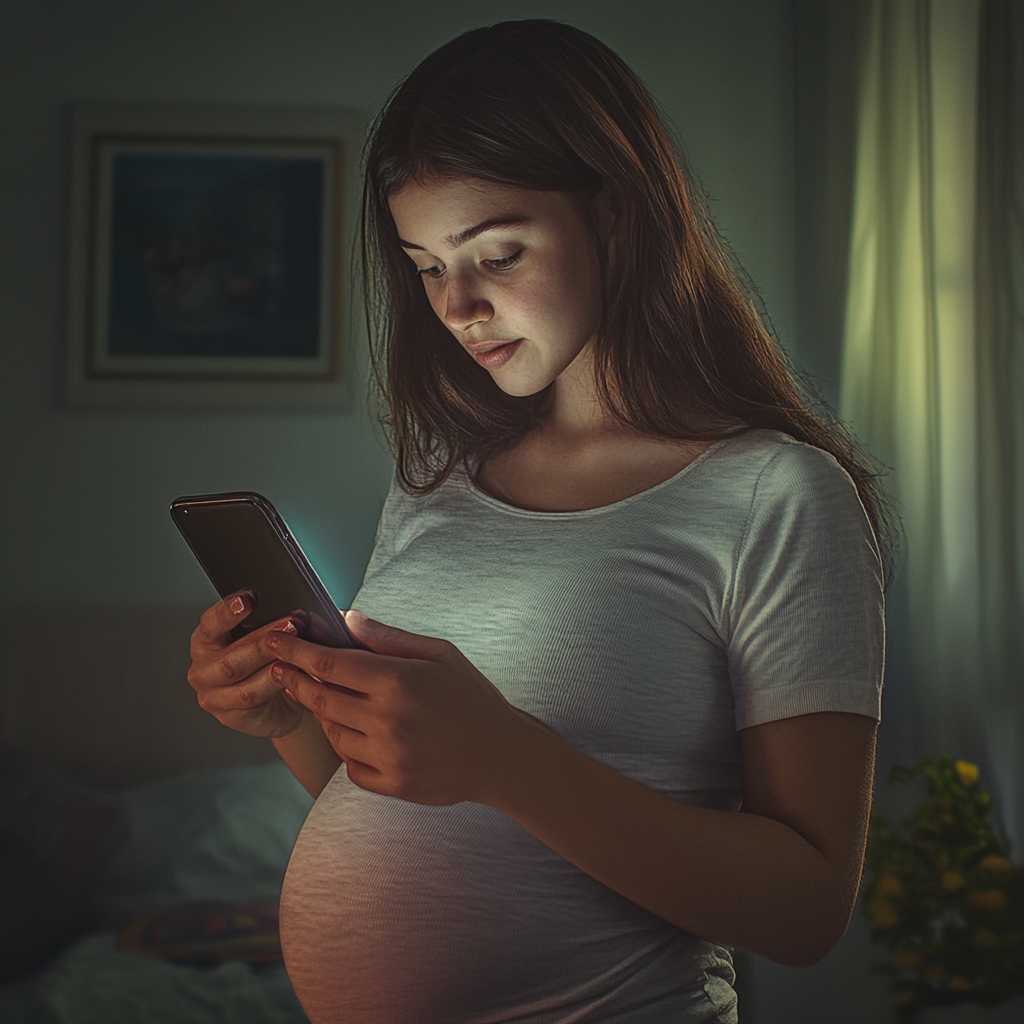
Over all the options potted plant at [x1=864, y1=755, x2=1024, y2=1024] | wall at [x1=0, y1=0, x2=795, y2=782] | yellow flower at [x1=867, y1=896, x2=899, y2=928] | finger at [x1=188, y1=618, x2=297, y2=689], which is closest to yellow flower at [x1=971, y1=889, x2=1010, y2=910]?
potted plant at [x1=864, y1=755, x2=1024, y2=1024]

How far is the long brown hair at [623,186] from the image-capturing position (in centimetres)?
66

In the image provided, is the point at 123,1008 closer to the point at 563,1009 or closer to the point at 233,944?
the point at 233,944

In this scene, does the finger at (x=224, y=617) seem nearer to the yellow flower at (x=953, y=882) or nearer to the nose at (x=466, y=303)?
the nose at (x=466, y=303)

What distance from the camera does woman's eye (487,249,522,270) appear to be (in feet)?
2.21

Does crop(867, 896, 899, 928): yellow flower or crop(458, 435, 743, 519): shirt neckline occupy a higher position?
crop(458, 435, 743, 519): shirt neckline

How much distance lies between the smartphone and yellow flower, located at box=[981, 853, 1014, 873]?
1021mm

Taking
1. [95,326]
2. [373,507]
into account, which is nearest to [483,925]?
[373,507]

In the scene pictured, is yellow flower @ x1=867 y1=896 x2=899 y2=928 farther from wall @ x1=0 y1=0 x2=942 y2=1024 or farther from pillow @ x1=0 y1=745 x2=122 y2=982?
pillow @ x1=0 y1=745 x2=122 y2=982

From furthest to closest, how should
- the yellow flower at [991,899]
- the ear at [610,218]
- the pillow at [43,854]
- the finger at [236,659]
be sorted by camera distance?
1. the pillow at [43,854]
2. the yellow flower at [991,899]
3. the ear at [610,218]
4. the finger at [236,659]

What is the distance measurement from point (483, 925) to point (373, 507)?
1.27 metres

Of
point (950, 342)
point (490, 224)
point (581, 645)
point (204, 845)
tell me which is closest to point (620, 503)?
point (581, 645)

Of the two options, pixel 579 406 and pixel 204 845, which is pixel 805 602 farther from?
pixel 204 845

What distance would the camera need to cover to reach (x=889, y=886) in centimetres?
125

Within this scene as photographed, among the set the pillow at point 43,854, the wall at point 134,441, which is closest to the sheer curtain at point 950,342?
the wall at point 134,441
